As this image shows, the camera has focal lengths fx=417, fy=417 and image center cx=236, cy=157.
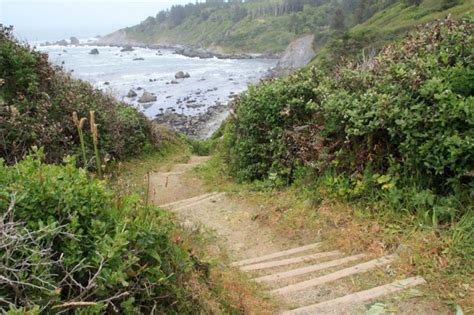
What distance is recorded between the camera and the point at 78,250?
222cm

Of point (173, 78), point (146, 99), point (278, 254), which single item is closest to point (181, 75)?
point (173, 78)

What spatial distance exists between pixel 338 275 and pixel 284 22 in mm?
103470

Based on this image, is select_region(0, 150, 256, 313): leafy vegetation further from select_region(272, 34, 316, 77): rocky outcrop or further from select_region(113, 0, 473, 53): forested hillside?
select_region(272, 34, 316, 77): rocky outcrop

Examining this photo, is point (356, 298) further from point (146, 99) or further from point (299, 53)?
point (299, 53)

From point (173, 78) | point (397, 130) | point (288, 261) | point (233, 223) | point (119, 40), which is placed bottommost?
point (173, 78)

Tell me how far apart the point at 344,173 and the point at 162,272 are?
3.52 m

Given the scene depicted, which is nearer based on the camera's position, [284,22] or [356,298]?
[356,298]

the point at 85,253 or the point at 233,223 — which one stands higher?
the point at 85,253

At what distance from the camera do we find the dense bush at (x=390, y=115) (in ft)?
13.8

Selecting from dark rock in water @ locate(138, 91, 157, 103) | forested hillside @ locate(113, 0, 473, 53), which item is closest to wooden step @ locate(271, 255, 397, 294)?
forested hillside @ locate(113, 0, 473, 53)

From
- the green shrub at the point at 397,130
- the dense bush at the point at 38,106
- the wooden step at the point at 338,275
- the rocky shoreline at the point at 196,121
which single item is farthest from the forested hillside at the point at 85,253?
the rocky shoreline at the point at 196,121

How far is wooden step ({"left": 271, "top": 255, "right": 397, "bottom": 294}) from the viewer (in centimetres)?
359

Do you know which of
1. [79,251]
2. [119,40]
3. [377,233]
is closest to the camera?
[79,251]

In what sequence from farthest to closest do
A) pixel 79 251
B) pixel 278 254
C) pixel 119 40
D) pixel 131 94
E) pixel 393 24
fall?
pixel 119 40 < pixel 393 24 < pixel 131 94 < pixel 278 254 < pixel 79 251
